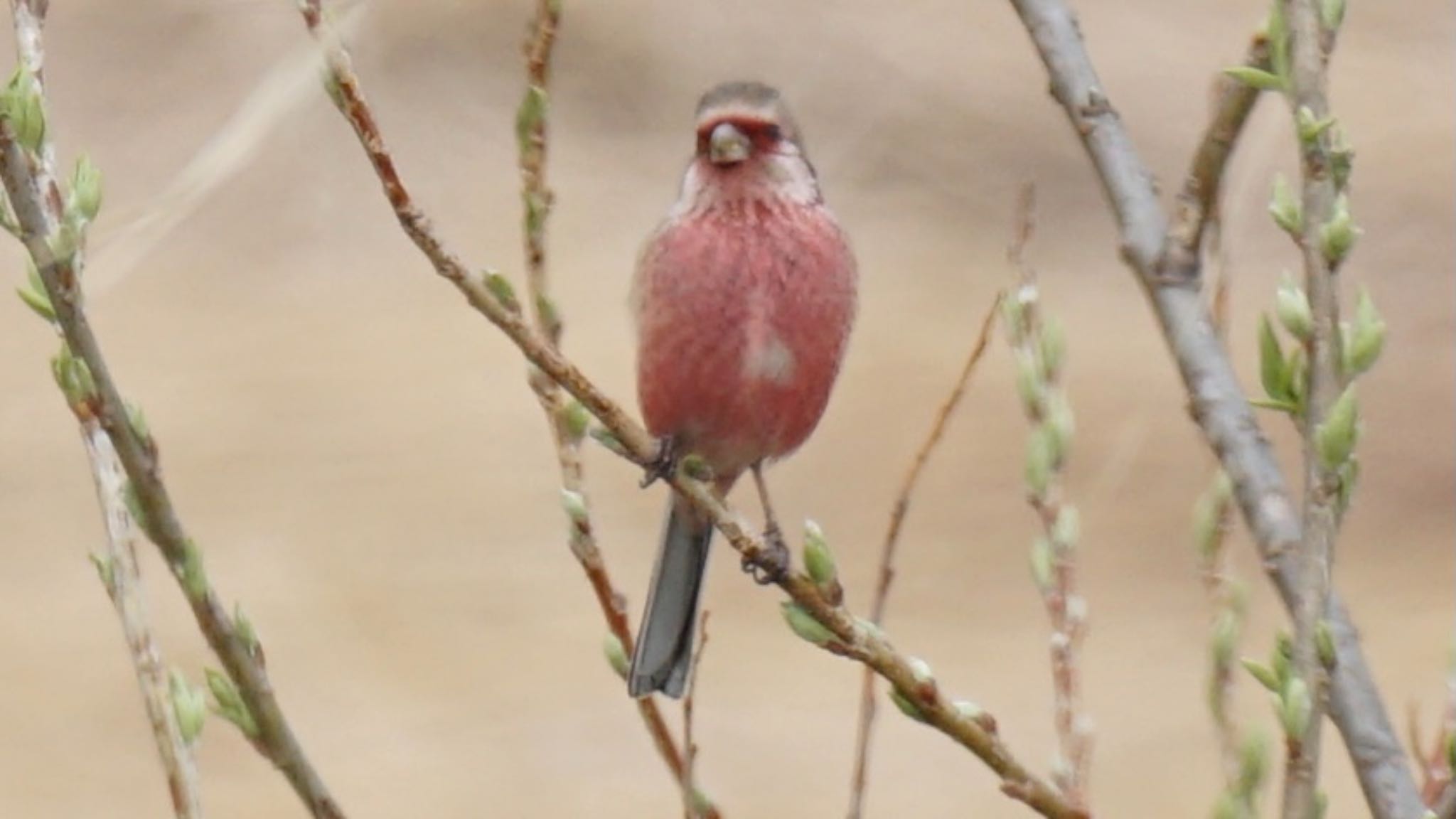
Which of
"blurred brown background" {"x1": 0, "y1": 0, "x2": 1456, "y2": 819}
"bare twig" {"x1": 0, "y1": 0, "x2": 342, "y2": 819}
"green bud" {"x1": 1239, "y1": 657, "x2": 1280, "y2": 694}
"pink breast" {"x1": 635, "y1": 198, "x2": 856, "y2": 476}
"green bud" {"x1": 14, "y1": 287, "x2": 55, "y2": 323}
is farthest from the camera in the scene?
"blurred brown background" {"x1": 0, "y1": 0, "x2": 1456, "y2": 819}

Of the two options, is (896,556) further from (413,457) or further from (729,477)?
(729,477)

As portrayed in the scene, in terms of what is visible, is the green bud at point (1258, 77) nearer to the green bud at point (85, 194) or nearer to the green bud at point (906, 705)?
the green bud at point (906, 705)

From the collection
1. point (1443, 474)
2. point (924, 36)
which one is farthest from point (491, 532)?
point (1443, 474)

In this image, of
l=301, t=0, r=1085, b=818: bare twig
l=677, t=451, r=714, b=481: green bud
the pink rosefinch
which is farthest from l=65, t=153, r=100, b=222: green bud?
the pink rosefinch

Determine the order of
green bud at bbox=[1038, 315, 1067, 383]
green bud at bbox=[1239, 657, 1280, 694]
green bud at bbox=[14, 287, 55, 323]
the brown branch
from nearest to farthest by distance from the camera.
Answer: green bud at bbox=[1239, 657, 1280, 694], green bud at bbox=[14, 287, 55, 323], the brown branch, green bud at bbox=[1038, 315, 1067, 383]

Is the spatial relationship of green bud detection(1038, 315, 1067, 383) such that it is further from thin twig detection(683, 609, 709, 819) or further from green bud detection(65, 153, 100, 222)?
green bud detection(65, 153, 100, 222)

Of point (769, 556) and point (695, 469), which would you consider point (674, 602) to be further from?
point (769, 556)

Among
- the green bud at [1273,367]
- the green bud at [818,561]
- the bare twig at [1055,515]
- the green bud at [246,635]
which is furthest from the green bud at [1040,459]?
the green bud at [246,635]
